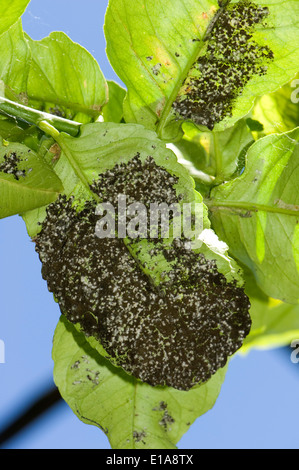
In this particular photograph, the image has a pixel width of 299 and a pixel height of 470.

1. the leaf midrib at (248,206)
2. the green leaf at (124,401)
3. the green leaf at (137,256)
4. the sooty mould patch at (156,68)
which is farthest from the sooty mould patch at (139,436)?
the sooty mould patch at (156,68)

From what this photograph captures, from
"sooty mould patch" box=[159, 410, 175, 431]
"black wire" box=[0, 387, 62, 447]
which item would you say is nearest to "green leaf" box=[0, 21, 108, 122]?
"sooty mould patch" box=[159, 410, 175, 431]

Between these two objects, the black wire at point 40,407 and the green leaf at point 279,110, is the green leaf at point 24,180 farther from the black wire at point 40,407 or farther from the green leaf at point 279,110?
the black wire at point 40,407

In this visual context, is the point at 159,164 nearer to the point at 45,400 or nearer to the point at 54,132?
the point at 54,132

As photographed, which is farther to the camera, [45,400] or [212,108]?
[45,400]

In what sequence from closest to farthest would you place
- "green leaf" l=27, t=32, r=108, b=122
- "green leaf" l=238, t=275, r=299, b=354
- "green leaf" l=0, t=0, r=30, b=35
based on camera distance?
"green leaf" l=0, t=0, r=30, b=35, "green leaf" l=27, t=32, r=108, b=122, "green leaf" l=238, t=275, r=299, b=354

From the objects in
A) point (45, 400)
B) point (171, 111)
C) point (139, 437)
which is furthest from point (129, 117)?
point (45, 400)

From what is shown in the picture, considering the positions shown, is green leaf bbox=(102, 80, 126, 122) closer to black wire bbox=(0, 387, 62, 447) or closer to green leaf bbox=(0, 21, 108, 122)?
green leaf bbox=(0, 21, 108, 122)
